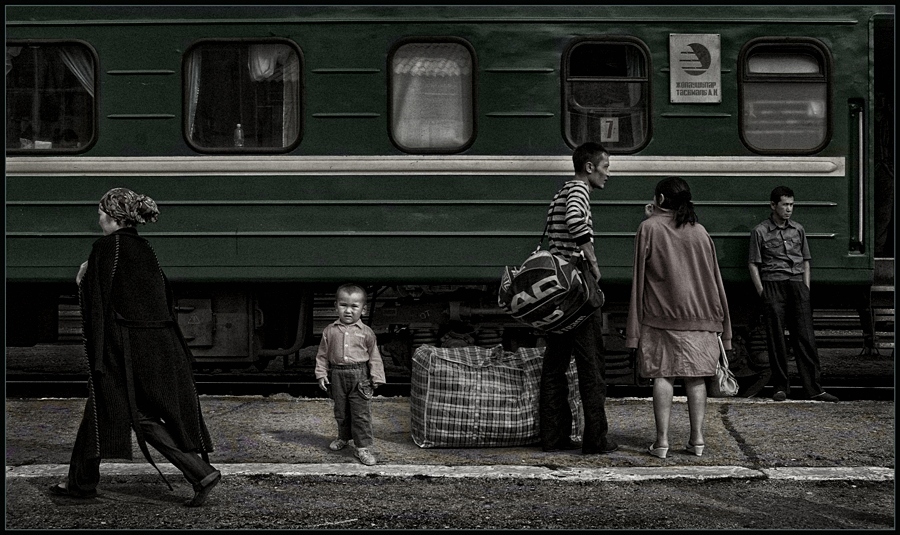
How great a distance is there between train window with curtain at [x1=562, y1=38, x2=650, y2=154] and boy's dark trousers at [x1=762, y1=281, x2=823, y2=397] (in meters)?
1.52

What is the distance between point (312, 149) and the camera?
338 inches

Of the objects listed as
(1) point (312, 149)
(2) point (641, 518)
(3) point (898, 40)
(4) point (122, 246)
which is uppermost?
(3) point (898, 40)

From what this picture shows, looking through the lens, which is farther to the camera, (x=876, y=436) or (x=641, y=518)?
(x=876, y=436)

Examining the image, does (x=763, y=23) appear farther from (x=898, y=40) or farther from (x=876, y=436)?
(x=876, y=436)

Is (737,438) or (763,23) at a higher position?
(763,23)

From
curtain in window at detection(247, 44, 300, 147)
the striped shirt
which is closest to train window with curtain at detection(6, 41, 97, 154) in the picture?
curtain in window at detection(247, 44, 300, 147)

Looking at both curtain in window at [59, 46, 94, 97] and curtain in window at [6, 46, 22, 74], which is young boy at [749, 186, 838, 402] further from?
curtain in window at [6, 46, 22, 74]

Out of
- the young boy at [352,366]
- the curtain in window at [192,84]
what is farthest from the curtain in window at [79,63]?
the young boy at [352,366]

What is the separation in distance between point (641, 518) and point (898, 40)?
5082 millimetres

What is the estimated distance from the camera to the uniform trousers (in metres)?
6.35

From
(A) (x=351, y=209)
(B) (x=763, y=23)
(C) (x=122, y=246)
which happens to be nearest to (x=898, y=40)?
(B) (x=763, y=23)

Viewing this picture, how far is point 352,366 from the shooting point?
6.18 metres

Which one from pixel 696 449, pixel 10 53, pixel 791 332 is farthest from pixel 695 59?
pixel 10 53

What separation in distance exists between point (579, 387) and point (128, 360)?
8.31ft
